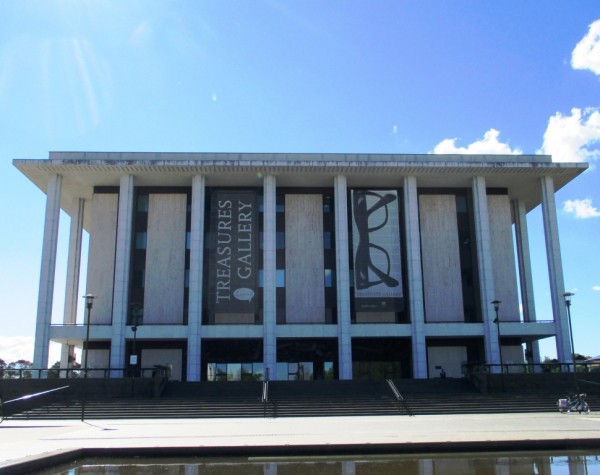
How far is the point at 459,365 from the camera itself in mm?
47031

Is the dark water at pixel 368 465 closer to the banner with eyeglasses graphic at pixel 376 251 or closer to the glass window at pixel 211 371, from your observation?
the banner with eyeglasses graphic at pixel 376 251

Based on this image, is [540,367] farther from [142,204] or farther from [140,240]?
[142,204]

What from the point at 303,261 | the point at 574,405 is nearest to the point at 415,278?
the point at 303,261

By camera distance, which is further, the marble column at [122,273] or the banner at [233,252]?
the banner at [233,252]

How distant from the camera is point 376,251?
4603 centimetres

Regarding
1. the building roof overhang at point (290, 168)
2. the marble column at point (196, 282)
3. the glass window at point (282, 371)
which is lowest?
the glass window at point (282, 371)

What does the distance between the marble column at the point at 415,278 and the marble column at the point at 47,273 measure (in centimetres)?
2602

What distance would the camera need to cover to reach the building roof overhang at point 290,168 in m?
44.7

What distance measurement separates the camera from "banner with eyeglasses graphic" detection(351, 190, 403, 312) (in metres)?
45.2

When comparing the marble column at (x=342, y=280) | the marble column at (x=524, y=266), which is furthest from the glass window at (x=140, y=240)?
the marble column at (x=524, y=266)

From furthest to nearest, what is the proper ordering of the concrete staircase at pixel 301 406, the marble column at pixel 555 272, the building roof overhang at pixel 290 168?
1. the building roof overhang at pixel 290 168
2. the marble column at pixel 555 272
3. the concrete staircase at pixel 301 406

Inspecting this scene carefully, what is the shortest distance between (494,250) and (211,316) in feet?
75.6

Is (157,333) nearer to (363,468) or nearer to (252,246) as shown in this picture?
(252,246)

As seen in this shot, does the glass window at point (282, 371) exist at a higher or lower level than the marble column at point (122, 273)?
lower
